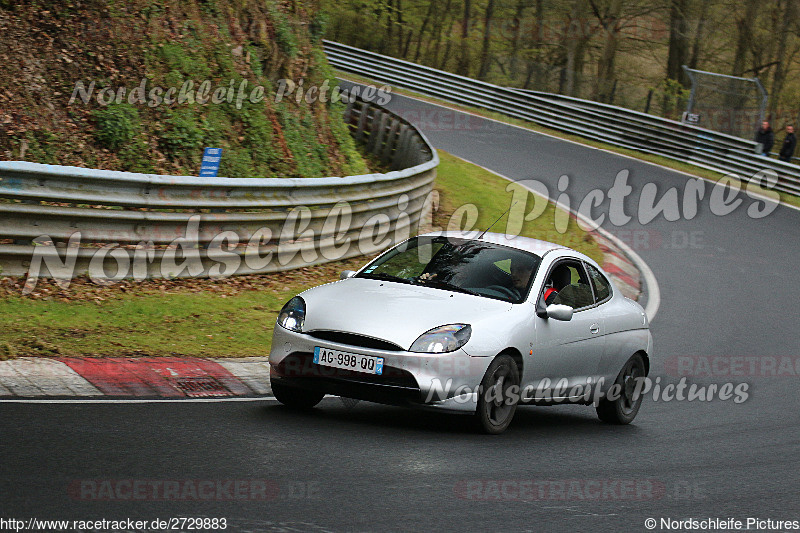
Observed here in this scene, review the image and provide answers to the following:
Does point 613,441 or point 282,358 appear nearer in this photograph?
point 282,358

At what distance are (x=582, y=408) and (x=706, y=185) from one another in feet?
64.6

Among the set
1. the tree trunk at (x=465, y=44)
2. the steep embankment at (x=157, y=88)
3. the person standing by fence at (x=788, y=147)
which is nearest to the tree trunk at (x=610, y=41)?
the tree trunk at (x=465, y=44)

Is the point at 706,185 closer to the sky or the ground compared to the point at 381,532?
closer to the ground

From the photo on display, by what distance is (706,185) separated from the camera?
28.7 m

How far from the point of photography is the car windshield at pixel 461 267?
8.24 meters

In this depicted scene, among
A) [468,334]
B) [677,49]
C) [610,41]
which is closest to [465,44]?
[610,41]

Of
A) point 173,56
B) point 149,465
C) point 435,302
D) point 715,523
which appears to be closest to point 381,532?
point 149,465

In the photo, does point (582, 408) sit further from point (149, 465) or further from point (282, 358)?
point (149, 465)

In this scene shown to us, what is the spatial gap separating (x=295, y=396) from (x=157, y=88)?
8.38 m

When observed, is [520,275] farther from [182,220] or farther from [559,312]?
[182,220]

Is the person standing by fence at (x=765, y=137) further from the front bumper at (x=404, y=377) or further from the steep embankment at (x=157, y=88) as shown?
the front bumper at (x=404, y=377)

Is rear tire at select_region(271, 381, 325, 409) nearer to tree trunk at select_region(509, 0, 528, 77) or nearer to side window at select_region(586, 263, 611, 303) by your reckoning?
side window at select_region(586, 263, 611, 303)

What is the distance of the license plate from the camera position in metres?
7.18

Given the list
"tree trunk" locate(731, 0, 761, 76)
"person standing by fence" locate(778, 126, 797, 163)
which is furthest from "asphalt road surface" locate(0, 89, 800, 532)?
"tree trunk" locate(731, 0, 761, 76)
